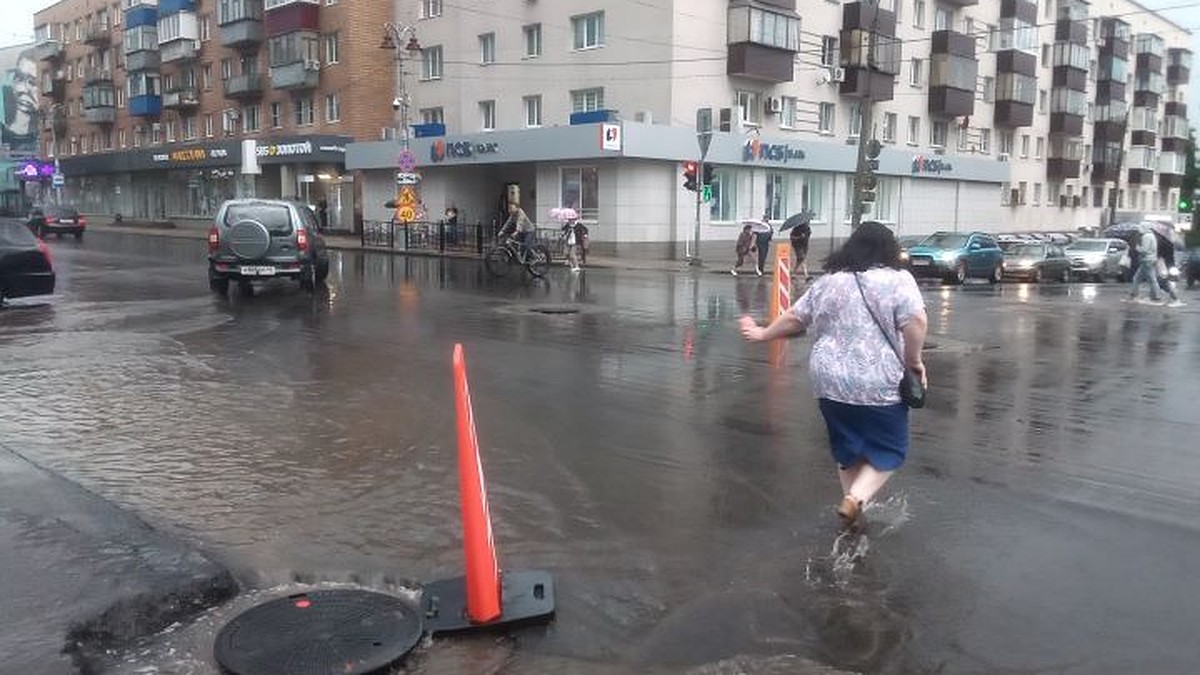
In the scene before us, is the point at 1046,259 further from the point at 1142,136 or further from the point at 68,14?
the point at 68,14

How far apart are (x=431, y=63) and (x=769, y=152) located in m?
15.8

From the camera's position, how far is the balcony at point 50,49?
69750 millimetres

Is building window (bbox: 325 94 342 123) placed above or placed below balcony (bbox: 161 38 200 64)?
below

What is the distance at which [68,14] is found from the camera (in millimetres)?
69438

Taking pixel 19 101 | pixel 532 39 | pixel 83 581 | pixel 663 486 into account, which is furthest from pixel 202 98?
pixel 83 581

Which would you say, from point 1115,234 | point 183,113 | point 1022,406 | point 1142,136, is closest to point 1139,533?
point 1022,406

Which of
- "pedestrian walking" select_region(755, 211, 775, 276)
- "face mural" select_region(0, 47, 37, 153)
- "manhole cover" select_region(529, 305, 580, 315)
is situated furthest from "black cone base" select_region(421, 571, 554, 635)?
"face mural" select_region(0, 47, 37, 153)

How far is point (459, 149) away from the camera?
119 ft

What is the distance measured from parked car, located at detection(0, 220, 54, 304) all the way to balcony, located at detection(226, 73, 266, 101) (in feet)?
117

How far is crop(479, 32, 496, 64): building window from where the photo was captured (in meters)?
38.6

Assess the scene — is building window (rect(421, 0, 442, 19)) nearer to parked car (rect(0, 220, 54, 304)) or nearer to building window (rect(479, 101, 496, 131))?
building window (rect(479, 101, 496, 131))

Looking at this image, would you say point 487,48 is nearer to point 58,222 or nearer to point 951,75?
point 58,222

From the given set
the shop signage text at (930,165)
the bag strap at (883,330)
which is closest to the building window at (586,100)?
the shop signage text at (930,165)

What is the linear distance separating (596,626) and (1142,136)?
246ft
